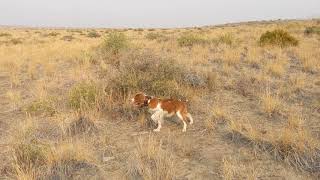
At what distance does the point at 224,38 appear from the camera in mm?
16062

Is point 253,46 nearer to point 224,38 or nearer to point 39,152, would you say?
point 224,38

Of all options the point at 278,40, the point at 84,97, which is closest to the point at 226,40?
the point at 278,40

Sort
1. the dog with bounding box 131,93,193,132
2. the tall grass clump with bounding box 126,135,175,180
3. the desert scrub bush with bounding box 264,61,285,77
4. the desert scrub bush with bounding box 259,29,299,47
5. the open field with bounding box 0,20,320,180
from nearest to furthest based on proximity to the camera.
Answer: the tall grass clump with bounding box 126,135,175,180
the open field with bounding box 0,20,320,180
the dog with bounding box 131,93,193,132
the desert scrub bush with bounding box 264,61,285,77
the desert scrub bush with bounding box 259,29,299,47

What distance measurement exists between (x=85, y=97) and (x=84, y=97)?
0.08 meters

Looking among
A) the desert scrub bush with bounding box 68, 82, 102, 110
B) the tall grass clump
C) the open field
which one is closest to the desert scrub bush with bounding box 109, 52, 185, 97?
the open field

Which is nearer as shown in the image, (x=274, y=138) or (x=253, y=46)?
(x=274, y=138)

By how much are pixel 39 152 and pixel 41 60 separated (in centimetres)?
747

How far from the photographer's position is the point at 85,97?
308 inches

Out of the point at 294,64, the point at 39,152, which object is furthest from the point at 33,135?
the point at 294,64

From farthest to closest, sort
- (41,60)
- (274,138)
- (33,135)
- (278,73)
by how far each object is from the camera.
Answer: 1. (41,60)
2. (278,73)
3. (33,135)
4. (274,138)

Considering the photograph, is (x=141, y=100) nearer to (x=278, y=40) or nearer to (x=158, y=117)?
(x=158, y=117)

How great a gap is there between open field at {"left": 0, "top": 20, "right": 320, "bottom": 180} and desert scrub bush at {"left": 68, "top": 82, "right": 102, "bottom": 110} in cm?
2

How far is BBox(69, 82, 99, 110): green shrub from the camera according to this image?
7.75m

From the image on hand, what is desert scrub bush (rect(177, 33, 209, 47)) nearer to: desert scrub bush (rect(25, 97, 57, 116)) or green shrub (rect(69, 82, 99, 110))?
green shrub (rect(69, 82, 99, 110))
